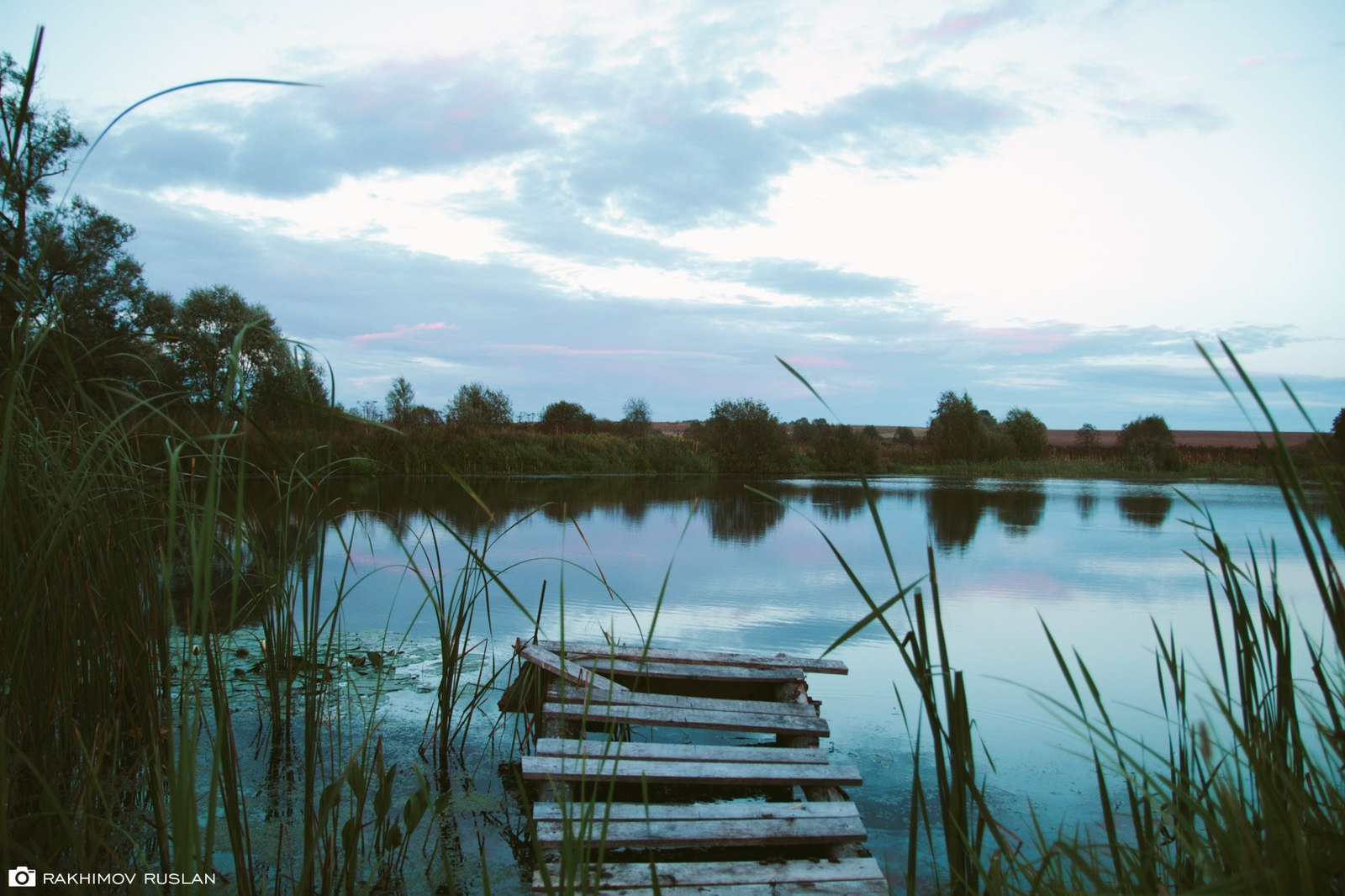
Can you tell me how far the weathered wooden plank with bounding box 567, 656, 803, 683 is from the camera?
3521 mm

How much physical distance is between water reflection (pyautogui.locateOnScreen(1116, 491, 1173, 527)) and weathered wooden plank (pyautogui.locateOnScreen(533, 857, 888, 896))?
1127 cm

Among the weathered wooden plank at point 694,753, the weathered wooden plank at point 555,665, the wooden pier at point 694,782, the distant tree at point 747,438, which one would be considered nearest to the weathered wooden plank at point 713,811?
the wooden pier at point 694,782

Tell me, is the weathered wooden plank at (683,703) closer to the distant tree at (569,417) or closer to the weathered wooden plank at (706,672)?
the weathered wooden plank at (706,672)

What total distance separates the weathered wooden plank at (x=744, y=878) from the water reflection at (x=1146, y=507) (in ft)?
37.0

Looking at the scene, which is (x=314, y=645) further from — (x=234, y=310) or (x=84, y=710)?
(x=234, y=310)

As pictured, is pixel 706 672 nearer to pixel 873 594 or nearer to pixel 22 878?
pixel 873 594

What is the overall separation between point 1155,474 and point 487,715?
29.7 m

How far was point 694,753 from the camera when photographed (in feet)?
8.59

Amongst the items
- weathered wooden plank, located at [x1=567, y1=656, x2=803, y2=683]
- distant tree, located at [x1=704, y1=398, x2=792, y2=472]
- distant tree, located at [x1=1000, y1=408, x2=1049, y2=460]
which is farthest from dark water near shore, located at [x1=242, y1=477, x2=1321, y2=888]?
distant tree, located at [x1=1000, y1=408, x2=1049, y2=460]

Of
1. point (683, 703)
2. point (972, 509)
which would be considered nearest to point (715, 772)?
point (683, 703)

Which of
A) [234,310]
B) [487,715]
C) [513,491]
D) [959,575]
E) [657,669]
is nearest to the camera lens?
[487,715]

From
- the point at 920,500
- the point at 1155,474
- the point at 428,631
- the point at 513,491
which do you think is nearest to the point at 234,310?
the point at 513,491

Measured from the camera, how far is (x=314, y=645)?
1.59 metres

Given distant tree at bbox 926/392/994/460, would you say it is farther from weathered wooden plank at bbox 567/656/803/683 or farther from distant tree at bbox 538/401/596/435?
Result: weathered wooden plank at bbox 567/656/803/683
